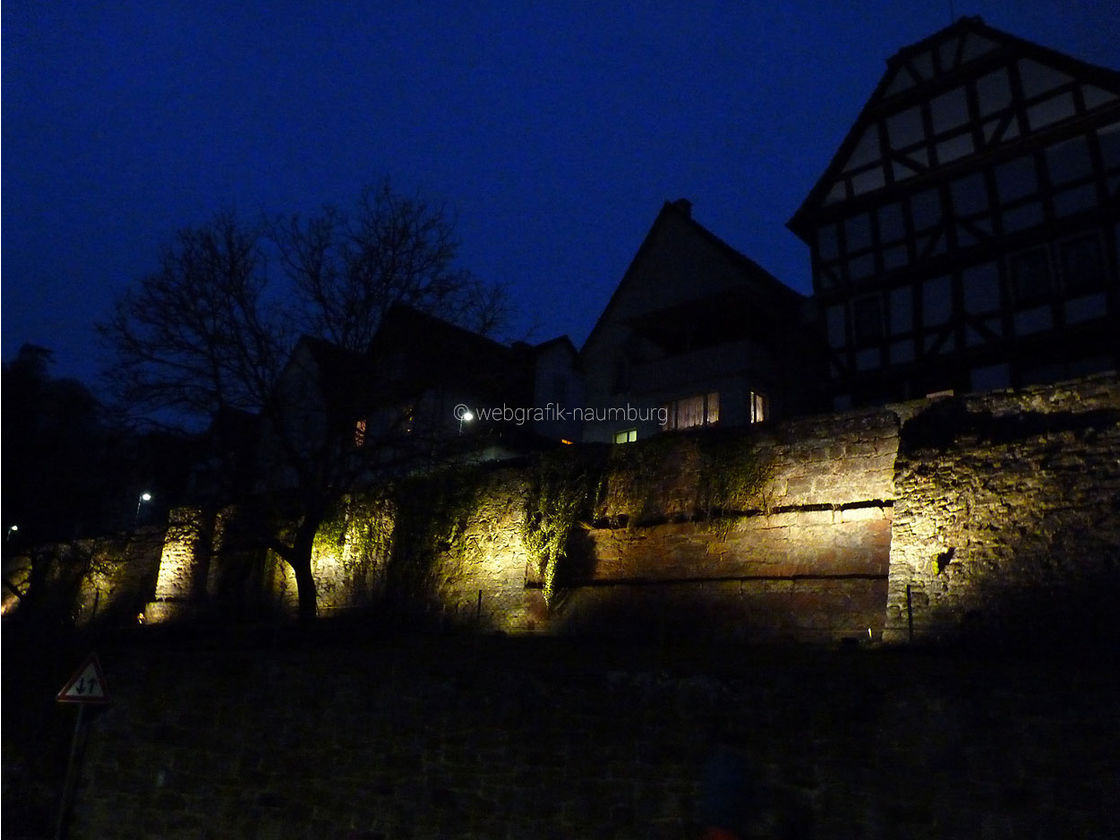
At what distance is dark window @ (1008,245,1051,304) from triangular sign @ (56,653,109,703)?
1848 cm

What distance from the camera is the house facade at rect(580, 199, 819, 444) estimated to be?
21.9 meters

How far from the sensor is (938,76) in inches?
828

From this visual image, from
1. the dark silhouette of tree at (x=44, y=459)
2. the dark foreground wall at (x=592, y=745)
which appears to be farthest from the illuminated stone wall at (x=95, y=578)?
the dark foreground wall at (x=592, y=745)

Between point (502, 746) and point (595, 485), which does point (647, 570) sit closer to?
point (595, 485)

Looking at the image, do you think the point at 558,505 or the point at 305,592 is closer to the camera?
the point at 558,505

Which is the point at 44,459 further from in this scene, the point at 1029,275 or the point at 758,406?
the point at 1029,275

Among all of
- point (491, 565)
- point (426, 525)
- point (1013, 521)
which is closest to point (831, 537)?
point (1013, 521)

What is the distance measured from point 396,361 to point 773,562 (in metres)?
8.05

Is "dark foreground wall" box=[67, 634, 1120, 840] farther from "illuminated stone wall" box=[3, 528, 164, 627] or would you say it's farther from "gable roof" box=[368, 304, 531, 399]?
"illuminated stone wall" box=[3, 528, 164, 627]

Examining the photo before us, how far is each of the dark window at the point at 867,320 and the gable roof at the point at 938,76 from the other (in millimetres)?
2557

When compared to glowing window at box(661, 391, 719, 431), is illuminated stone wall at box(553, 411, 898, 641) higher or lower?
lower

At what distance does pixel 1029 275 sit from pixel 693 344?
815cm

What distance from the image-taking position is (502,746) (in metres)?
8.46

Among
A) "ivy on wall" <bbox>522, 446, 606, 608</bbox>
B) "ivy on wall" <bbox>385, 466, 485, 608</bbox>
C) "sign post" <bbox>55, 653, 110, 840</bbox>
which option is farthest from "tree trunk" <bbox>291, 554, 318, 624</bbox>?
"sign post" <bbox>55, 653, 110, 840</bbox>
